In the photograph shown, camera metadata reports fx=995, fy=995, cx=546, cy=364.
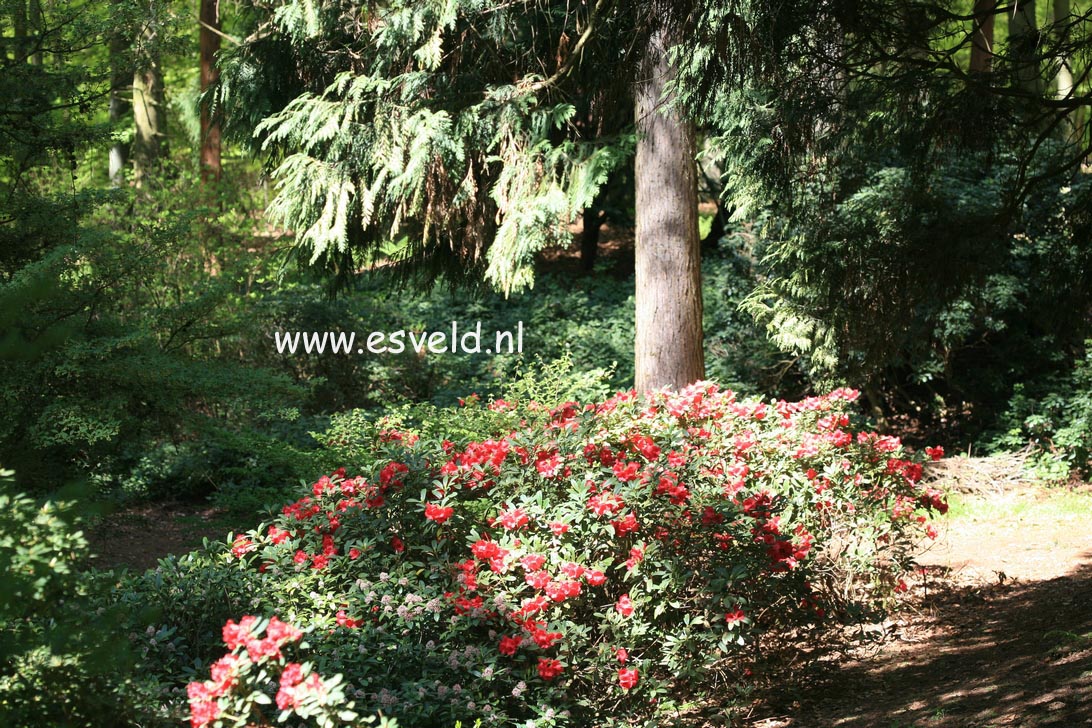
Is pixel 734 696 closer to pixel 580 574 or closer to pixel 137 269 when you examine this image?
pixel 580 574

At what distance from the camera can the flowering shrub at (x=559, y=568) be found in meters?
3.33

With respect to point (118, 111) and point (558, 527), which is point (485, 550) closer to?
point (558, 527)

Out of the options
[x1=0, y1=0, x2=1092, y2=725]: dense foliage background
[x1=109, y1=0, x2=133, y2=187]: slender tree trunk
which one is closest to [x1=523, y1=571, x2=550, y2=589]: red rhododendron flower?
[x1=0, y1=0, x2=1092, y2=725]: dense foliage background

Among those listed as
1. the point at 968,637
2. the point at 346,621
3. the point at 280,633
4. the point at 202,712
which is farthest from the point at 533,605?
the point at 968,637

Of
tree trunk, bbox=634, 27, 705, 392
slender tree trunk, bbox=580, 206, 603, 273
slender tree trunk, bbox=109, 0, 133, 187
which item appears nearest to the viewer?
tree trunk, bbox=634, 27, 705, 392

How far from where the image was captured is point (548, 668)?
331 cm

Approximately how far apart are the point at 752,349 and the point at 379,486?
232 inches

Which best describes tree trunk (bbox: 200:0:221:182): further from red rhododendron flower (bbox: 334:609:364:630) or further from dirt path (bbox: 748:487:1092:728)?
red rhododendron flower (bbox: 334:609:364:630)

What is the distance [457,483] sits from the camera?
4.08m

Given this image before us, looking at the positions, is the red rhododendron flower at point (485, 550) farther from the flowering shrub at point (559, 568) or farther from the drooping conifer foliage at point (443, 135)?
the drooping conifer foliage at point (443, 135)

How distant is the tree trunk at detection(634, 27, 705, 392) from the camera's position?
7.37m

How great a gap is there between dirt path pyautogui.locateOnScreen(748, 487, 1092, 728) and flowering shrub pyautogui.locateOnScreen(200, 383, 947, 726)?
34 cm

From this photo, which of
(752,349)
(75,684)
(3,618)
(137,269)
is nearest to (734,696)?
(75,684)

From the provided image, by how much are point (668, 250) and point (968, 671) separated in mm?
3924
